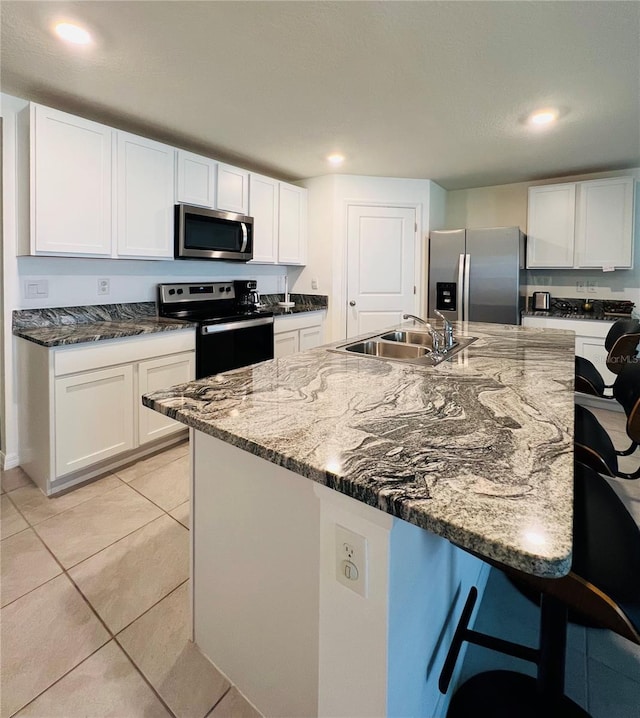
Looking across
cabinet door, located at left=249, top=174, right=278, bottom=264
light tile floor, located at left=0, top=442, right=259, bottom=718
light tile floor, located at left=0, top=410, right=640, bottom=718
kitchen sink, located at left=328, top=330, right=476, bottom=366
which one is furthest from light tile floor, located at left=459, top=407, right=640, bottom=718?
cabinet door, located at left=249, top=174, right=278, bottom=264

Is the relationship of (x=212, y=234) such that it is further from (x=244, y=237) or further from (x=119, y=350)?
(x=119, y=350)

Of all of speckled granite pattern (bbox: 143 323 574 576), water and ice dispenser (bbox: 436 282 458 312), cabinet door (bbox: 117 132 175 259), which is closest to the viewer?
speckled granite pattern (bbox: 143 323 574 576)

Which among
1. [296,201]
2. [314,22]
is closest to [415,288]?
[296,201]

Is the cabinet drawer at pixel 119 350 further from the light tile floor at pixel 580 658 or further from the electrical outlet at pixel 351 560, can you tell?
the light tile floor at pixel 580 658

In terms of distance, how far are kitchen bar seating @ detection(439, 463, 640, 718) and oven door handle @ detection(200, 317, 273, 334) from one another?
224cm

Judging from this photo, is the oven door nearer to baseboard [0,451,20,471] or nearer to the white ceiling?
baseboard [0,451,20,471]

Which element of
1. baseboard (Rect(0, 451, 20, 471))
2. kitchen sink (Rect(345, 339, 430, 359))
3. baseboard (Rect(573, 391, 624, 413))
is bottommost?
baseboard (Rect(0, 451, 20, 471))

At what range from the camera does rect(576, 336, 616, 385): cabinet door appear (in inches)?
149

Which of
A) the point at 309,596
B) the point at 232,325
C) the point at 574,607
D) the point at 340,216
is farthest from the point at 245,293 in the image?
the point at 574,607

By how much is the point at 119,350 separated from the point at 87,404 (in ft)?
1.15

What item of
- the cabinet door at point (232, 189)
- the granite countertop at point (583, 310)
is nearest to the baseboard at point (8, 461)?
the cabinet door at point (232, 189)

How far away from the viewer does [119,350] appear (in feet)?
8.10

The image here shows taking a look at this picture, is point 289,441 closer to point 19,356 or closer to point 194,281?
point 19,356

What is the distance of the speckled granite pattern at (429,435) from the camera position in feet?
1.99
